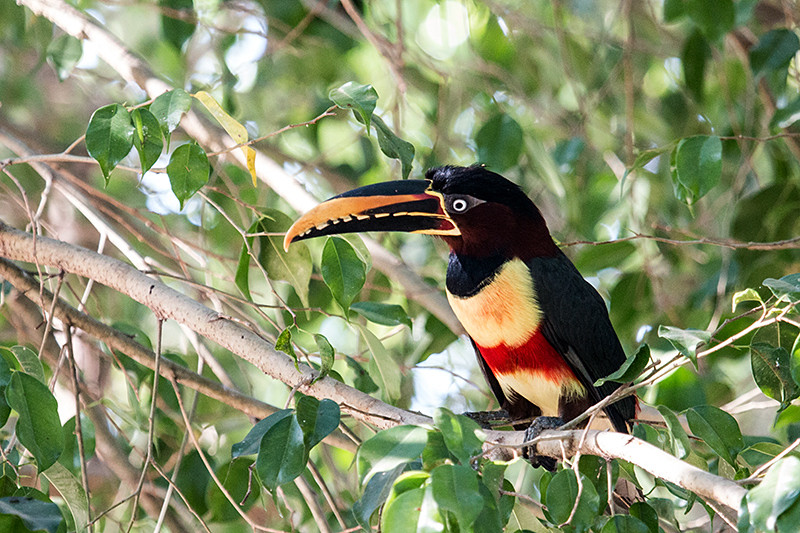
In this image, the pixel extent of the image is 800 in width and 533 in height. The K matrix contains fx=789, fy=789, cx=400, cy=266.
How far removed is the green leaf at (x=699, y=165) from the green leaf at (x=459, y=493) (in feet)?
3.62

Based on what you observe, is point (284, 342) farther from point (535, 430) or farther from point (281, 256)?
point (535, 430)

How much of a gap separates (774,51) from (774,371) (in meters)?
1.49

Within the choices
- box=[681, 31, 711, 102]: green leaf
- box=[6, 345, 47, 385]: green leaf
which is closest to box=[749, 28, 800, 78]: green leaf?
box=[681, 31, 711, 102]: green leaf

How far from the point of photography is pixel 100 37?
2.49 metres

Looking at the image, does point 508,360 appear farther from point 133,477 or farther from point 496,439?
point 133,477

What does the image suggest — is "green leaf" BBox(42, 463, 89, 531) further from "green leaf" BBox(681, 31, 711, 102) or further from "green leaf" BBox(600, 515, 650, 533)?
"green leaf" BBox(681, 31, 711, 102)

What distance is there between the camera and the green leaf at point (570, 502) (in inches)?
55.1

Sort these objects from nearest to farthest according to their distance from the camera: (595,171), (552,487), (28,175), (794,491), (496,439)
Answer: (794,491)
(552,487)
(496,439)
(28,175)
(595,171)

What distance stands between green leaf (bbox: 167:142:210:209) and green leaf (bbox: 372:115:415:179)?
38 centimetres

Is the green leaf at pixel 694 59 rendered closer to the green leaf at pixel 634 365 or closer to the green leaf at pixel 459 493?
the green leaf at pixel 634 365

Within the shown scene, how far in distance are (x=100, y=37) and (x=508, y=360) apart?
165 cm

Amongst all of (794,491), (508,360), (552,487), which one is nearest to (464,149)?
(508,360)

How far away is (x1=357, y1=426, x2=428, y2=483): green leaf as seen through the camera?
124 cm

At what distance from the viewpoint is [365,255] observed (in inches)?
80.2
